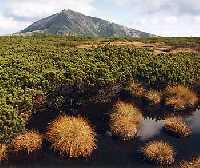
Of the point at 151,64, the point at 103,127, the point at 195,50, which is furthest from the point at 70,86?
the point at 195,50

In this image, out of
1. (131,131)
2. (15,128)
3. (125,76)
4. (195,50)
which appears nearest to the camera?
(15,128)

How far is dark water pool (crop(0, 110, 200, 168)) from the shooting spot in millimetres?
35000

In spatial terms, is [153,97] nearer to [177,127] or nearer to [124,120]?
[177,127]

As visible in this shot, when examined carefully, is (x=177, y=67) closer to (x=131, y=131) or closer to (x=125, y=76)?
(x=125, y=76)

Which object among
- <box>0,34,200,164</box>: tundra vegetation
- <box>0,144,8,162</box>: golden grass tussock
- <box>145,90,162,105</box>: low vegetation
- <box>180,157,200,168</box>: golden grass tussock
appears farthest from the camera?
<box>145,90,162,105</box>: low vegetation

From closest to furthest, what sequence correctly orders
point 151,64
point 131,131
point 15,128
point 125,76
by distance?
1. point 15,128
2. point 131,131
3. point 125,76
4. point 151,64

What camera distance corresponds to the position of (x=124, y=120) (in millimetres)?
40125

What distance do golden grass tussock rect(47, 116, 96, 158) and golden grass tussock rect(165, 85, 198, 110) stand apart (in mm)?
12151

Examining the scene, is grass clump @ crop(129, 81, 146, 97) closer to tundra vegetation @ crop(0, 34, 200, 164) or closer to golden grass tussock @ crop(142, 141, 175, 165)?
tundra vegetation @ crop(0, 34, 200, 164)

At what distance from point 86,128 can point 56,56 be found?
15.6 m

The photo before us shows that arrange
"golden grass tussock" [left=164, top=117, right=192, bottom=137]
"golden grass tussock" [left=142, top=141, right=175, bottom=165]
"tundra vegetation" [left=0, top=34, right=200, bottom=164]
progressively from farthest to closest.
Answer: "golden grass tussock" [left=164, top=117, right=192, bottom=137]
"tundra vegetation" [left=0, top=34, right=200, bottom=164]
"golden grass tussock" [left=142, top=141, right=175, bottom=165]

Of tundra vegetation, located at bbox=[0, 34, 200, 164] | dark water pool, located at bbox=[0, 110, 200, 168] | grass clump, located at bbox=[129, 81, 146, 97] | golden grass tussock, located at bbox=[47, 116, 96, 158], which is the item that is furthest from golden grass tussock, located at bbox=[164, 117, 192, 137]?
golden grass tussock, located at bbox=[47, 116, 96, 158]

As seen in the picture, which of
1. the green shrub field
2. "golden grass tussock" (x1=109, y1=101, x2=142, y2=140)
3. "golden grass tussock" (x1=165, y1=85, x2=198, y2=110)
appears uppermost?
the green shrub field

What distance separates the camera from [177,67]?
53.4m
